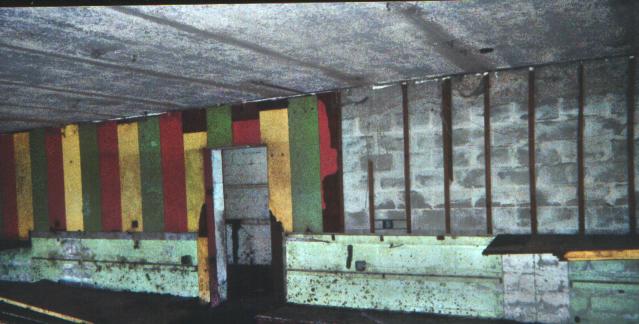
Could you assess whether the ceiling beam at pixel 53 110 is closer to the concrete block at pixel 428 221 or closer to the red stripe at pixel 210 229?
the red stripe at pixel 210 229

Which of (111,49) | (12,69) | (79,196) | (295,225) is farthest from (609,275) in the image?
(79,196)

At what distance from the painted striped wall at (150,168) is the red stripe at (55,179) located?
1 cm

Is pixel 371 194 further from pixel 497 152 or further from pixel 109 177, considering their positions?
pixel 109 177

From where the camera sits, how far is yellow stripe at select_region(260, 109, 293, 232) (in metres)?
4.78

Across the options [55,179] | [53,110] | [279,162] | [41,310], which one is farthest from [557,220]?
[55,179]

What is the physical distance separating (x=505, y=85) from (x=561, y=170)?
2.97 feet

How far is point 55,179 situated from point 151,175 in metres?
1.79

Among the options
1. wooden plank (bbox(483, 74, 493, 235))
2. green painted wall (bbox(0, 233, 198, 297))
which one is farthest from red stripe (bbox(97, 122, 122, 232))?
wooden plank (bbox(483, 74, 493, 235))

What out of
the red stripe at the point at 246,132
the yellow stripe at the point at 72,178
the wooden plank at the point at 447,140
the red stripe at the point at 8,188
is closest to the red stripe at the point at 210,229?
the red stripe at the point at 246,132

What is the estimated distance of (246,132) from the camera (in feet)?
16.4

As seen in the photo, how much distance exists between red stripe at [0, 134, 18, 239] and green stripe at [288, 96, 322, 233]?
15.7ft

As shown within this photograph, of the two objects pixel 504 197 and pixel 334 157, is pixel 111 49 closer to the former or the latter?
pixel 334 157

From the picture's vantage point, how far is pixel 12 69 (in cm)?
304

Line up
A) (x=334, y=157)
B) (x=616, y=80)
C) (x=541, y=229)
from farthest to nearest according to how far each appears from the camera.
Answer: (x=334, y=157) → (x=541, y=229) → (x=616, y=80)
